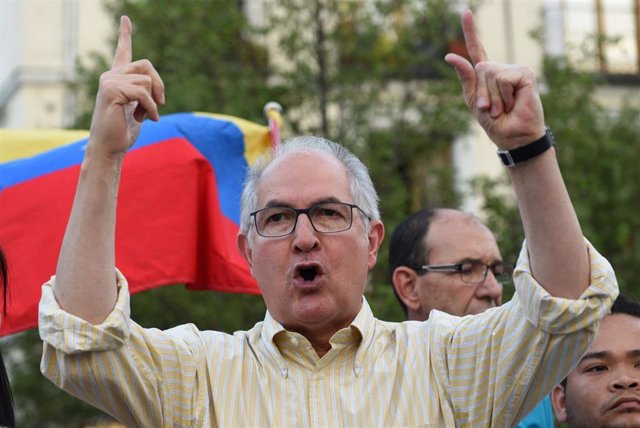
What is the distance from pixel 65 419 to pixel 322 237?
41.8 feet

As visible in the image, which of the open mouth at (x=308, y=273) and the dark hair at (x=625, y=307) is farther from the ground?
the open mouth at (x=308, y=273)

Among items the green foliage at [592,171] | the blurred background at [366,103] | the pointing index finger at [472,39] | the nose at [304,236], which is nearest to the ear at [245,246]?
the nose at [304,236]

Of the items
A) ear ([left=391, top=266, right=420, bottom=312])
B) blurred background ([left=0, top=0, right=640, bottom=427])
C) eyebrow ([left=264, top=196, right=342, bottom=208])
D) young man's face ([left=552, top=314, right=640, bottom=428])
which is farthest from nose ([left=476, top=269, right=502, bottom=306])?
blurred background ([left=0, top=0, right=640, bottom=427])

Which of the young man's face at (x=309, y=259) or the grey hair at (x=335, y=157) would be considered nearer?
the young man's face at (x=309, y=259)

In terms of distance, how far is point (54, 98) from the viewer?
62.2 feet

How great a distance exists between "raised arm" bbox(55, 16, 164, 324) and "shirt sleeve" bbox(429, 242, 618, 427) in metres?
0.95

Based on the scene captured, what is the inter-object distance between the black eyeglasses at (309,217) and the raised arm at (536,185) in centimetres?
65

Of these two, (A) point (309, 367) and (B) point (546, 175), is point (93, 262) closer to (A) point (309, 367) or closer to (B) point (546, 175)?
(A) point (309, 367)

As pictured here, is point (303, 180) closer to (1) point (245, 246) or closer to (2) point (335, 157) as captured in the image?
(2) point (335, 157)

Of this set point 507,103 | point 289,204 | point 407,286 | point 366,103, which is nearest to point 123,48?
point 289,204

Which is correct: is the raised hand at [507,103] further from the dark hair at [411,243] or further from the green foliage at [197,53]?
the green foliage at [197,53]

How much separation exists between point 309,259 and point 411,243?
2205 mm

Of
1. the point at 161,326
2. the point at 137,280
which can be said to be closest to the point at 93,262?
the point at 137,280

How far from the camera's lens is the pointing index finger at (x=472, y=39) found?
10.5ft
